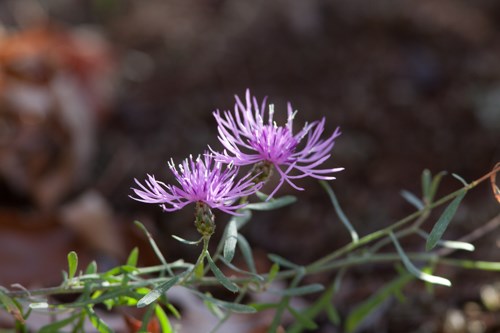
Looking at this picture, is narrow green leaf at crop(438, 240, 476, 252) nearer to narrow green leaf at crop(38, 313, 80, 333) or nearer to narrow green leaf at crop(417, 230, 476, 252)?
narrow green leaf at crop(417, 230, 476, 252)

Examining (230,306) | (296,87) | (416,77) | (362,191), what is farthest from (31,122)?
(230,306)

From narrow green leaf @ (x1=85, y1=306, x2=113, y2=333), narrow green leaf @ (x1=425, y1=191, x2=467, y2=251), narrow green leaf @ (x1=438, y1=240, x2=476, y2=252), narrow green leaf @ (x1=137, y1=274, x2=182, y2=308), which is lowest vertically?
narrow green leaf @ (x1=438, y1=240, x2=476, y2=252)

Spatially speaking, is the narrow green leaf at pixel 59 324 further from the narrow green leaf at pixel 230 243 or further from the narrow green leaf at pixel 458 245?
the narrow green leaf at pixel 458 245

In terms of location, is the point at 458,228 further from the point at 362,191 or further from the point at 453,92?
the point at 453,92

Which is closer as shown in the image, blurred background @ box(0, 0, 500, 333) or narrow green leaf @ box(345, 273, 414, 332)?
narrow green leaf @ box(345, 273, 414, 332)

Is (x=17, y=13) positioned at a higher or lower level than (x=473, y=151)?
higher

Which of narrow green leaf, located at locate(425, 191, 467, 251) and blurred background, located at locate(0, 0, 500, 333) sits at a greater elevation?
narrow green leaf, located at locate(425, 191, 467, 251)

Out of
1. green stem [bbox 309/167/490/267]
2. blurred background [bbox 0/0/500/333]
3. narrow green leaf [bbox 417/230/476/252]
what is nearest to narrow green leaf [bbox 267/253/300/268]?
green stem [bbox 309/167/490/267]

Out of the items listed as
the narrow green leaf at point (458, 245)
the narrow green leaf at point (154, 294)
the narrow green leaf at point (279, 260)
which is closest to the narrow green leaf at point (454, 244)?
the narrow green leaf at point (458, 245)

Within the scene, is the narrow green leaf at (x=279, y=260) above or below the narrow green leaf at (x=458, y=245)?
above
